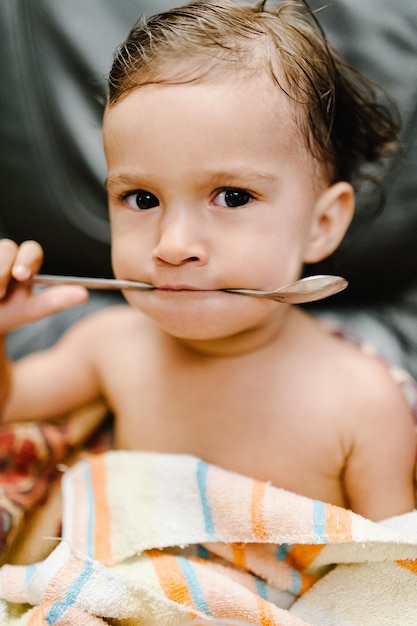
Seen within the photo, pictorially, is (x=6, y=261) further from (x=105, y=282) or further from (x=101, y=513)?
(x=101, y=513)

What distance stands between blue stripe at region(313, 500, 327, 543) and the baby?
2.7 inches

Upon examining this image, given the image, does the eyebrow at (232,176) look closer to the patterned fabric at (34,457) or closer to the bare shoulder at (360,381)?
the bare shoulder at (360,381)

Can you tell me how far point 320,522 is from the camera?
64 centimetres

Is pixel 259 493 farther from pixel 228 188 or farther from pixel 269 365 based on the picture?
pixel 228 188

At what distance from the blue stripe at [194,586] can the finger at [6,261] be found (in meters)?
0.34

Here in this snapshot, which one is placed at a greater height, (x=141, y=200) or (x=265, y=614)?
(x=141, y=200)

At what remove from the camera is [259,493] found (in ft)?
2.24

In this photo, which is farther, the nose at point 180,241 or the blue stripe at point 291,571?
the blue stripe at point 291,571

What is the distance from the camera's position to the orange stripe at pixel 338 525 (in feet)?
2.04

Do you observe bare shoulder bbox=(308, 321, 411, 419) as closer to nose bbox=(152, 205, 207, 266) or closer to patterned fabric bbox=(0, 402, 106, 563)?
nose bbox=(152, 205, 207, 266)

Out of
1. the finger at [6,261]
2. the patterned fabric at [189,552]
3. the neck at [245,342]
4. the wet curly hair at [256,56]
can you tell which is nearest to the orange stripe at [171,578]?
the patterned fabric at [189,552]

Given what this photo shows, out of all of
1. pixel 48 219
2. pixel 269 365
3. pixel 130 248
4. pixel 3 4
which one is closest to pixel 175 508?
pixel 269 365

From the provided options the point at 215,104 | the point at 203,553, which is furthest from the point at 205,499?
the point at 215,104

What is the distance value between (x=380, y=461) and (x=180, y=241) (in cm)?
31
